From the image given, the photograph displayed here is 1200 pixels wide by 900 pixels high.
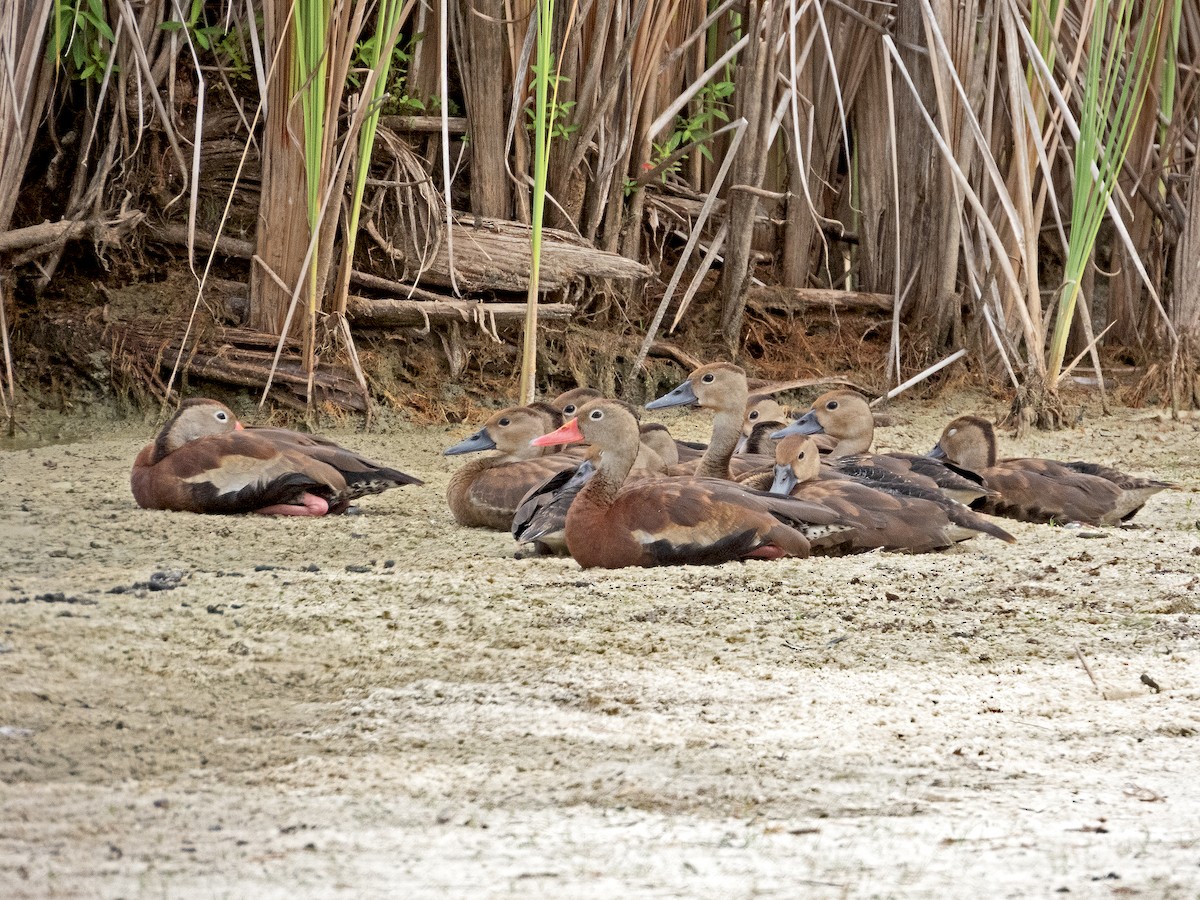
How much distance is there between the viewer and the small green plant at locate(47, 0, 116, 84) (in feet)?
25.3

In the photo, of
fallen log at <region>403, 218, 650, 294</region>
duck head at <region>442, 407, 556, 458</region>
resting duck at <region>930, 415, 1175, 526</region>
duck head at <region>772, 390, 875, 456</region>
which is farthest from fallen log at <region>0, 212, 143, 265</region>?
resting duck at <region>930, 415, 1175, 526</region>

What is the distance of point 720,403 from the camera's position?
6723mm

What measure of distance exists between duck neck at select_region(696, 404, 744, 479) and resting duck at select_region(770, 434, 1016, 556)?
632 mm

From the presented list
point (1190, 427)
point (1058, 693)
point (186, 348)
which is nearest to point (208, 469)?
point (186, 348)

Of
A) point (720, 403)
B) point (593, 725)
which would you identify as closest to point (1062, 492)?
point (720, 403)

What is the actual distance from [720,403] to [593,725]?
366 cm

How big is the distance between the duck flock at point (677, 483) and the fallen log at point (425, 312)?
1284 mm

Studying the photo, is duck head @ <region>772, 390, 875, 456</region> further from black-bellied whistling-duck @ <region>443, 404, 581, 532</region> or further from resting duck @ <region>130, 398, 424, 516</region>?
resting duck @ <region>130, 398, 424, 516</region>

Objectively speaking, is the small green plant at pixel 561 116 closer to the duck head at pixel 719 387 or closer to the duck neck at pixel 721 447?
the duck head at pixel 719 387

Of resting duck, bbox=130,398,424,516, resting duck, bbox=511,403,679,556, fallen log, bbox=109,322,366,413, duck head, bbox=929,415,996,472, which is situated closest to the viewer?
resting duck, bbox=511,403,679,556

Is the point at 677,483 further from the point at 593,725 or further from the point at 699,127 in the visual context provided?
the point at 699,127

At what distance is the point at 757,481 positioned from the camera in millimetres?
6297

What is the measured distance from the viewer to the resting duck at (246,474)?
6.09 metres

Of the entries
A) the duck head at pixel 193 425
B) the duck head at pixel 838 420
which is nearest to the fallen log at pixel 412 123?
the duck head at pixel 193 425
